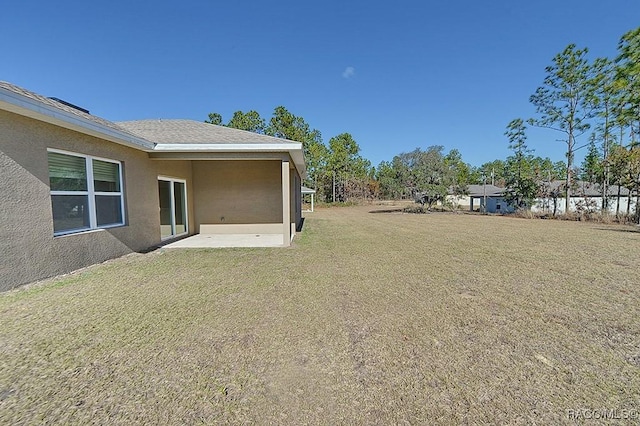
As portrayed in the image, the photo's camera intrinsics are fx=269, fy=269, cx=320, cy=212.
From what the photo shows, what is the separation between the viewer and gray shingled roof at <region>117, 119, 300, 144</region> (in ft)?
24.8

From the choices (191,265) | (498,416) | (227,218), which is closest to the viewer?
(498,416)

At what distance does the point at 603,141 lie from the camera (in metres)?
22.4

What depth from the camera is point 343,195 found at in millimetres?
43094

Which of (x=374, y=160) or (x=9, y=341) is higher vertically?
(x=374, y=160)

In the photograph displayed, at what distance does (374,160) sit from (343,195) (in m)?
17.2

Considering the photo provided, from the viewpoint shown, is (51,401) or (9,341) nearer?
(51,401)

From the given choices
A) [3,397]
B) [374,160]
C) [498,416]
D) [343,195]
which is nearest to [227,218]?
[3,397]

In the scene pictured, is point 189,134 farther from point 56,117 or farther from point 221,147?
point 56,117

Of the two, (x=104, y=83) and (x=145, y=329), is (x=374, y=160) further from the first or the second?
(x=145, y=329)

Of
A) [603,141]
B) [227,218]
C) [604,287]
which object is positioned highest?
[603,141]

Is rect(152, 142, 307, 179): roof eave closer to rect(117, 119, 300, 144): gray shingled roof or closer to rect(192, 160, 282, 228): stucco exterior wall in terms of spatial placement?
rect(117, 119, 300, 144): gray shingled roof

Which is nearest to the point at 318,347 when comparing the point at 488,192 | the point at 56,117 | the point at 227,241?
the point at 56,117

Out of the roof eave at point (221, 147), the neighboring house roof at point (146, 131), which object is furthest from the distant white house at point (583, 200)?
the neighboring house roof at point (146, 131)

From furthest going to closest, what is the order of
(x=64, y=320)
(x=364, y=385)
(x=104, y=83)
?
(x=104, y=83)
(x=64, y=320)
(x=364, y=385)
